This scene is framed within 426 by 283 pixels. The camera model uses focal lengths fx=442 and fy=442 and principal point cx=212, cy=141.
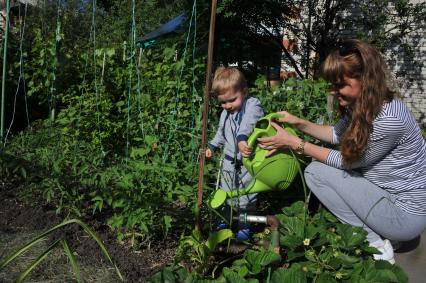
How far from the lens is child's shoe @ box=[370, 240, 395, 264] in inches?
83.2

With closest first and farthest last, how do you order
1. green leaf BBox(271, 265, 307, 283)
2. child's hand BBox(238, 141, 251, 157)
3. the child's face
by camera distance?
green leaf BBox(271, 265, 307, 283) → child's hand BBox(238, 141, 251, 157) → the child's face

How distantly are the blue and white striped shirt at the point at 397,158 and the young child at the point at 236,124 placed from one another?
53cm

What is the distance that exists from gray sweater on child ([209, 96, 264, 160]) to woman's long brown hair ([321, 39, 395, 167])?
0.61m

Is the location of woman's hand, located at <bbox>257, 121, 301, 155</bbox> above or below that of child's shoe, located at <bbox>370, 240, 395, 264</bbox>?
above

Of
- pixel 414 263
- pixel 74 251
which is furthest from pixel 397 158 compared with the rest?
pixel 74 251

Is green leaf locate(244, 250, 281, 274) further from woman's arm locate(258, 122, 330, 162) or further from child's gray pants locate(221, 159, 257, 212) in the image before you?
child's gray pants locate(221, 159, 257, 212)

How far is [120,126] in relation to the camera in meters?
3.71

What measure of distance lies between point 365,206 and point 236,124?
895 mm

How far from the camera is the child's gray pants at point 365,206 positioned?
2117mm

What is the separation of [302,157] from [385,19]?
21.9 ft

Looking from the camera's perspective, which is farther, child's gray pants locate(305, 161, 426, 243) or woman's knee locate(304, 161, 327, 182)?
woman's knee locate(304, 161, 327, 182)

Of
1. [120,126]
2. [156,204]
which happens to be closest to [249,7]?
[120,126]

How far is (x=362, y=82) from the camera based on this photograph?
6.59 feet

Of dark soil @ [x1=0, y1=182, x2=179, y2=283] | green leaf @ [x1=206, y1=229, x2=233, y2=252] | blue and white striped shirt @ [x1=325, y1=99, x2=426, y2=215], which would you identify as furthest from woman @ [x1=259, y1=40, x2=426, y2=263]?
dark soil @ [x1=0, y1=182, x2=179, y2=283]
